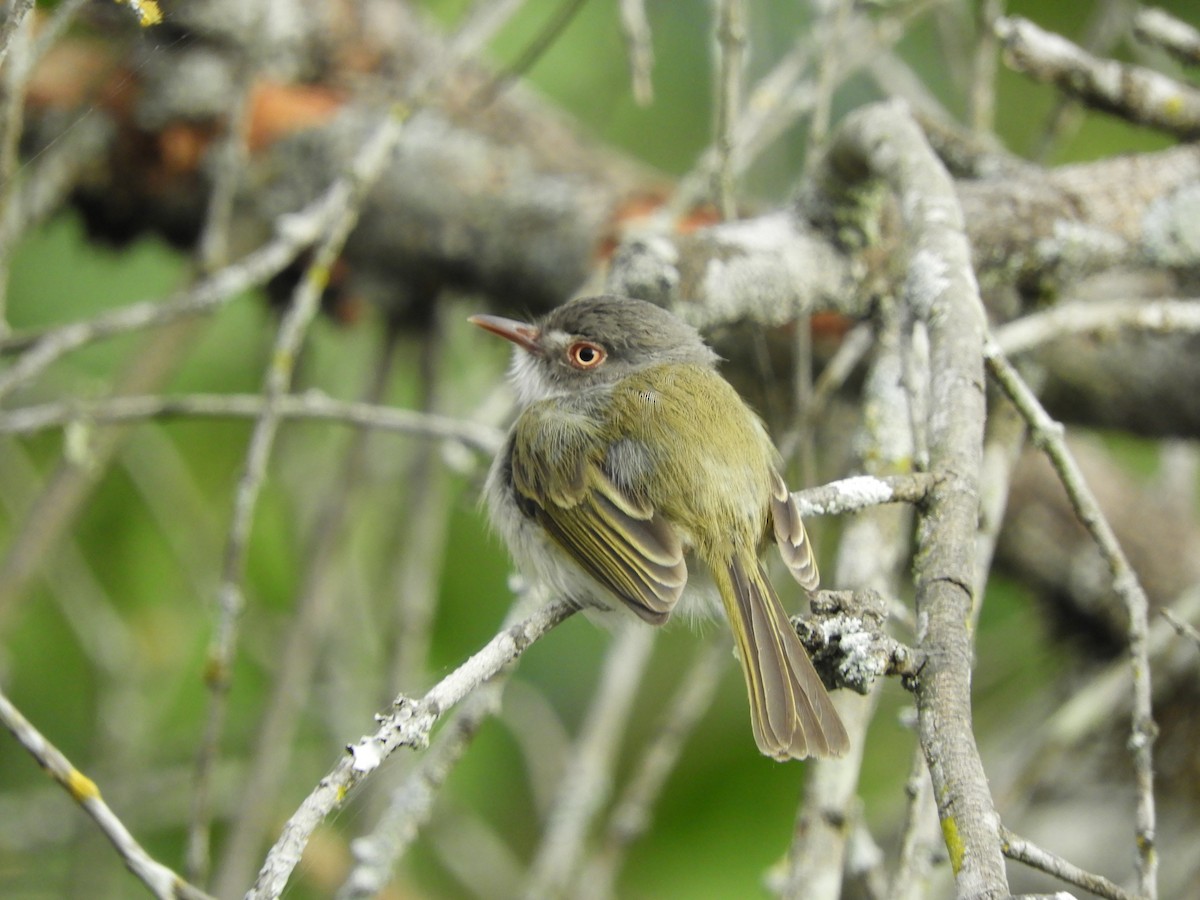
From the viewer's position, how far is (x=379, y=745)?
1.74 metres

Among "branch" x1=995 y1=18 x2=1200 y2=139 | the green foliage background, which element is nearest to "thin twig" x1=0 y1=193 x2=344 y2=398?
the green foliage background

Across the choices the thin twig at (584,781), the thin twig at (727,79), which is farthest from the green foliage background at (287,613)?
the thin twig at (727,79)

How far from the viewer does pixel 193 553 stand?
4.82 meters

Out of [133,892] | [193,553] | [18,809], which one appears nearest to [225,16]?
[193,553]

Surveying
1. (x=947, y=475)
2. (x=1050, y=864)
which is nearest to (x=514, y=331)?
(x=947, y=475)

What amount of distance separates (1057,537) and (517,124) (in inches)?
99.1

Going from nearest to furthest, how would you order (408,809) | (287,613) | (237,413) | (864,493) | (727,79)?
1. (864,493)
2. (408,809)
3. (727,79)
4. (237,413)
5. (287,613)

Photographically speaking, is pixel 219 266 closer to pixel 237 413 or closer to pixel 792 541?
pixel 237 413

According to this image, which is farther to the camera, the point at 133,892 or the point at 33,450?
the point at 33,450

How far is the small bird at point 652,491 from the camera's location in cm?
267

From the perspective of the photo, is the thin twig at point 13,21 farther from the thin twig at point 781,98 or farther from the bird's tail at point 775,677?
the thin twig at point 781,98

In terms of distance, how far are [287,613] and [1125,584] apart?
3.64 metres

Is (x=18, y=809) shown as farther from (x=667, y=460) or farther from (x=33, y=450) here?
(x=667, y=460)

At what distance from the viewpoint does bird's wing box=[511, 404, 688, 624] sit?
271 cm
